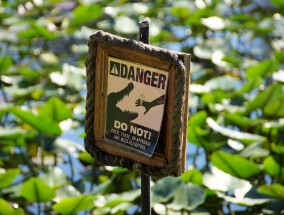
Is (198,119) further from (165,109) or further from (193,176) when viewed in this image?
(165,109)

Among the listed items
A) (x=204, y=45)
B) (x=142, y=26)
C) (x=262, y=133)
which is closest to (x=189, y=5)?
(x=204, y=45)

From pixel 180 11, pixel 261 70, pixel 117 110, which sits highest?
pixel 117 110

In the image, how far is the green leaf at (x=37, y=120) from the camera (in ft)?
6.07

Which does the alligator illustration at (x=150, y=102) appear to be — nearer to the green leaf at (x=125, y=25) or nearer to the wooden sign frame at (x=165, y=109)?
the wooden sign frame at (x=165, y=109)

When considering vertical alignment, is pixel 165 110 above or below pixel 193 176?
above

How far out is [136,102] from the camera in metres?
1.23

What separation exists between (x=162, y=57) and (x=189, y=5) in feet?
6.68

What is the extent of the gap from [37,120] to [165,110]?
69 centimetres

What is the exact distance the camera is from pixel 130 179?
1994mm

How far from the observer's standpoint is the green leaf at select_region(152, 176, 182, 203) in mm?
1735

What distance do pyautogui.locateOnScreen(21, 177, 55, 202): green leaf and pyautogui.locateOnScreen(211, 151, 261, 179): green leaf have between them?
0.33 m

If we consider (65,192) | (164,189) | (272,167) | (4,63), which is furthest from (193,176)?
(4,63)

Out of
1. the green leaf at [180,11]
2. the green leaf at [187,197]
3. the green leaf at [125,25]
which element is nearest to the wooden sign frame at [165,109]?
the green leaf at [187,197]

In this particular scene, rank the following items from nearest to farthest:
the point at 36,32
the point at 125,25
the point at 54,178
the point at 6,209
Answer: the point at 6,209 → the point at 54,178 → the point at 36,32 → the point at 125,25
